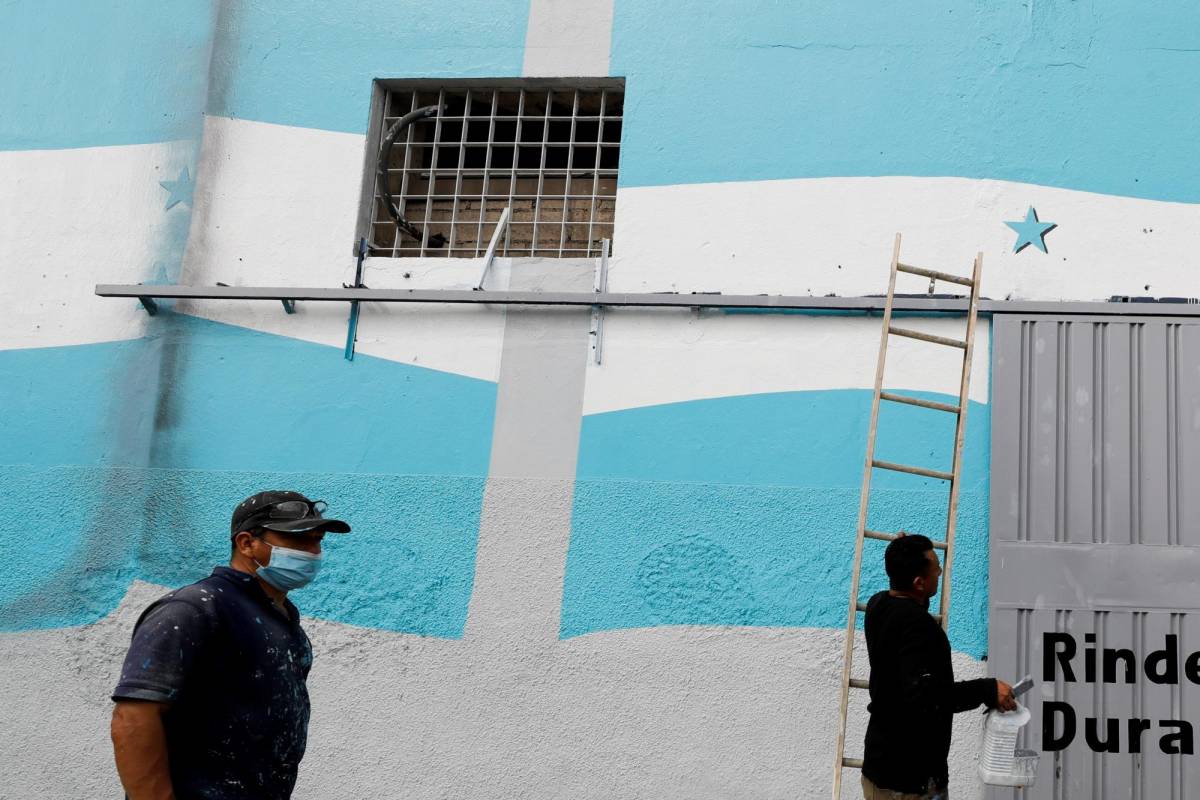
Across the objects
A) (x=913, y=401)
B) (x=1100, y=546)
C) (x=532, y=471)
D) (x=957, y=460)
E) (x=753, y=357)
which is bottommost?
(x=1100, y=546)

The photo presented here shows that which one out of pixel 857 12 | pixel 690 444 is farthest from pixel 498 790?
pixel 857 12

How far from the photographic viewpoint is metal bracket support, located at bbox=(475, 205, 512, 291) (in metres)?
7.20

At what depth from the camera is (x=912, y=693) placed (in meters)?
4.31

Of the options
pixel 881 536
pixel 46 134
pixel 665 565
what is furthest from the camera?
pixel 46 134

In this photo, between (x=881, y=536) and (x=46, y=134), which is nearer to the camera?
(x=881, y=536)

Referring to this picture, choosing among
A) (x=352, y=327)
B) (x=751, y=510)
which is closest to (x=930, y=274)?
(x=751, y=510)

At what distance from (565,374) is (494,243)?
0.86 meters

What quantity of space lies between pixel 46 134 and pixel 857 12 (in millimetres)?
4725

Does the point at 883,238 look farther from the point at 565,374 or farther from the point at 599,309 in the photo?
the point at 565,374

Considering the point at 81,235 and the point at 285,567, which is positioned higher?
the point at 81,235

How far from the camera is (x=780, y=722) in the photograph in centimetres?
641

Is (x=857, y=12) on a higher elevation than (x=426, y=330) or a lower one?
higher

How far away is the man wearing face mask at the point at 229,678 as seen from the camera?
330 cm

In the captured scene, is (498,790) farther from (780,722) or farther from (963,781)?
(963,781)
